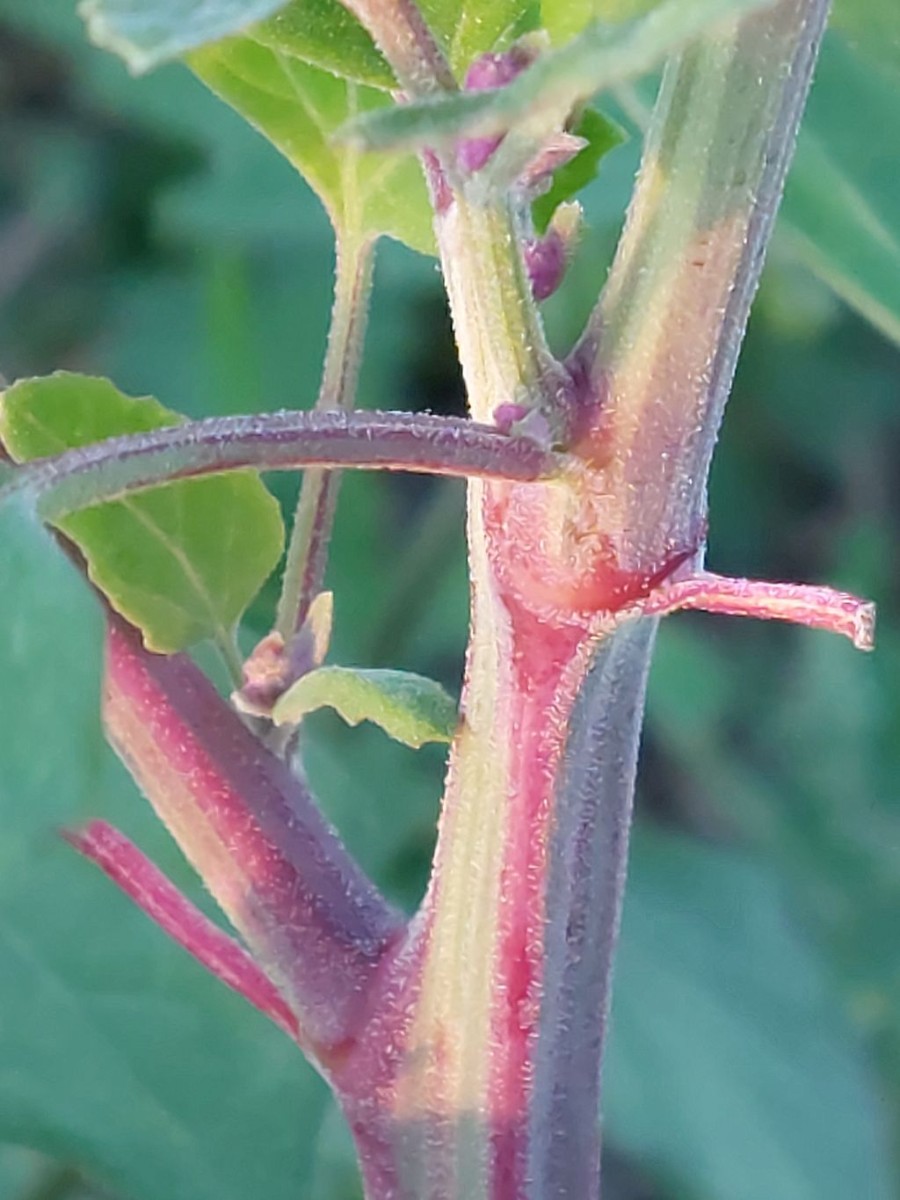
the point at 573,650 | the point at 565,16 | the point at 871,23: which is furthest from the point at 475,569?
the point at 871,23

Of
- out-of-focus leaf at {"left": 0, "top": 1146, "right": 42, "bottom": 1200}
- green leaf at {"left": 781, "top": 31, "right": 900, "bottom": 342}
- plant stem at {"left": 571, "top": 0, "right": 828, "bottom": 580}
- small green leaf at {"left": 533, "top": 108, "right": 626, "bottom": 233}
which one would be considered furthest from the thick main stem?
out-of-focus leaf at {"left": 0, "top": 1146, "right": 42, "bottom": 1200}

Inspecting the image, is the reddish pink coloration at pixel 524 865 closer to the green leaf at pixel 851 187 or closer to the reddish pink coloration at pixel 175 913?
the reddish pink coloration at pixel 175 913

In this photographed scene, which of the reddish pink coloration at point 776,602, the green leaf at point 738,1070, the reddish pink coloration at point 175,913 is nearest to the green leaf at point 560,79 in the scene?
the reddish pink coloration at point 776,602

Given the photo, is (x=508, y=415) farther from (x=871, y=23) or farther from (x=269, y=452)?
(x=871, y=23)

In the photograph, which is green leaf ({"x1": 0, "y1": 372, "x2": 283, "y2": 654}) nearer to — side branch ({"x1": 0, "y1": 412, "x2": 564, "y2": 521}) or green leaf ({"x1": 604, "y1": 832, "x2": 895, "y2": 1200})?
side branch ({"x1": 0, "y1": 412, "x2": 564, "y2": 521})

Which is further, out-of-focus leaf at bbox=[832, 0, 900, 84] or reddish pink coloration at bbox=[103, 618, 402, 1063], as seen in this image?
out-of-focus leaf at bbox=[832, 0, 900, 84]

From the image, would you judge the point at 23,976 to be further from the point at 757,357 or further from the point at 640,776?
the point at 757,357
